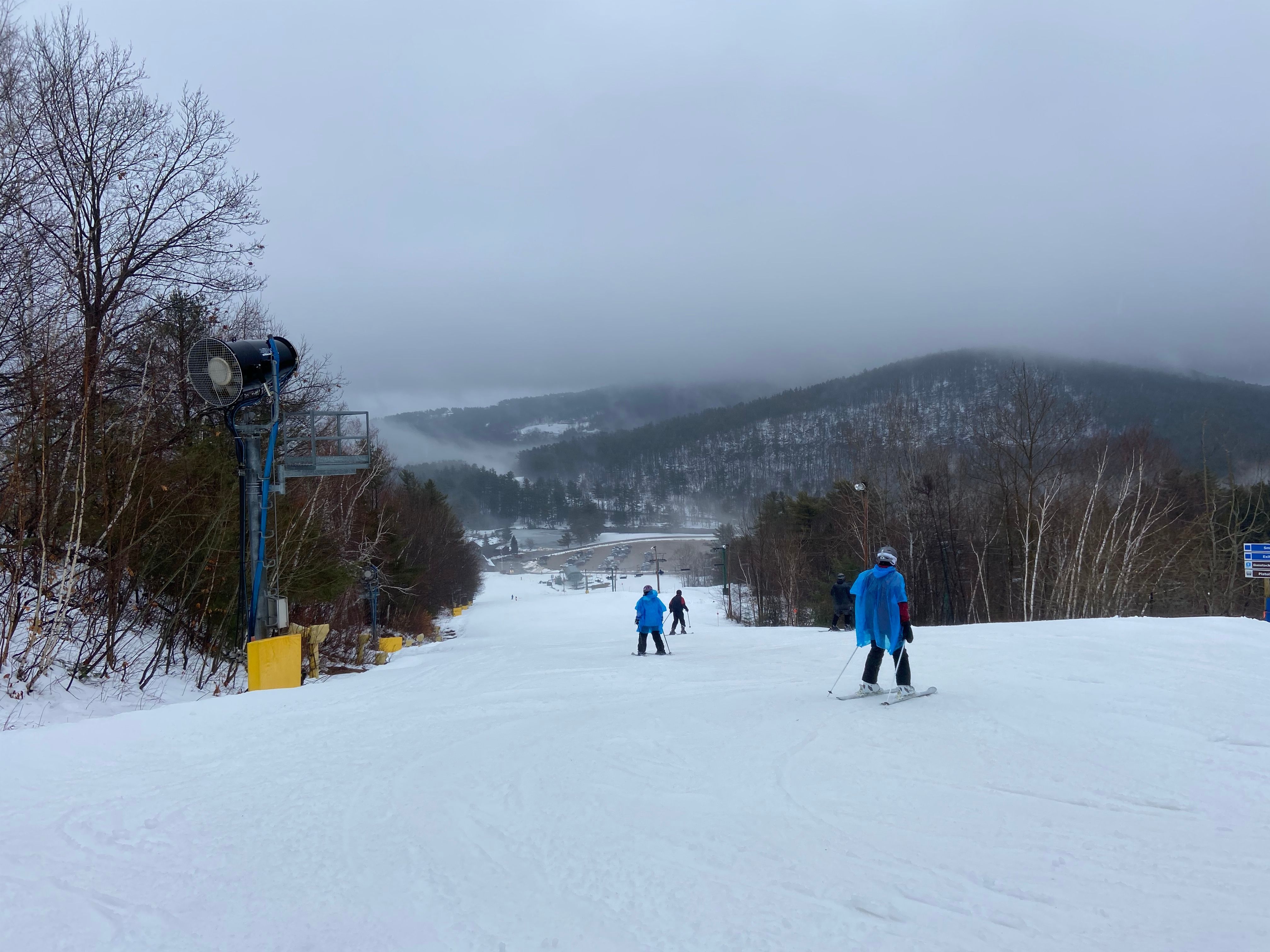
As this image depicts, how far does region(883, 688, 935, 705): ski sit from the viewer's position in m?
9.16

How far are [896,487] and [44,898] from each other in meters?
46.3

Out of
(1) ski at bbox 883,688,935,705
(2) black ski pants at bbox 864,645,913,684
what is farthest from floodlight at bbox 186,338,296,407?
(1) ski at bbox 883,688,935,705

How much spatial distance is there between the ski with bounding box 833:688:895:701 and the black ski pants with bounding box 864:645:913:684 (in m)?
0.11

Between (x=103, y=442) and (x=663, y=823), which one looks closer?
(x=663, y=823)

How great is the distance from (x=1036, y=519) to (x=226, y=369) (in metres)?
33.2

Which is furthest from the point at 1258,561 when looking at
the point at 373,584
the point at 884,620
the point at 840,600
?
the point at 373,584

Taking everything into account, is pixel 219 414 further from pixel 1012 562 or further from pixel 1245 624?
pixel 1012 562

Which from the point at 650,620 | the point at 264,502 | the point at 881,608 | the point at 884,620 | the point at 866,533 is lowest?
the point at 650,620

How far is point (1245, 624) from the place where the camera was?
44.3 feet

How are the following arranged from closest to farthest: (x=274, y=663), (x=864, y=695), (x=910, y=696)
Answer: (x=910, y=696) < (x=864, y=695) < (x=274, y=663)

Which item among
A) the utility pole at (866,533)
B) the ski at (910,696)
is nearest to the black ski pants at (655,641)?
the ski at (910,696)

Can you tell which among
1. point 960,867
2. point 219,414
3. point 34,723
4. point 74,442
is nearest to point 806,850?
point 960,867

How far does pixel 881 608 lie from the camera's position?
9.47m

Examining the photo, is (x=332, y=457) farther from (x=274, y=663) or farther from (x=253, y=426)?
(x=274, y=663)
